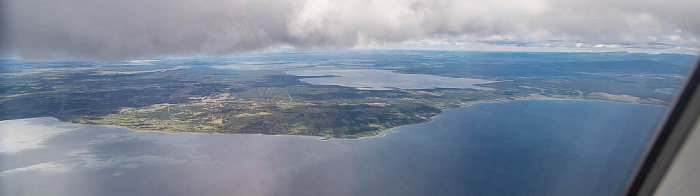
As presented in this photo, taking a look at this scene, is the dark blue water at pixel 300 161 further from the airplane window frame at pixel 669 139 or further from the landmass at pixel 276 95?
the airplane window frame at pixel 669 139

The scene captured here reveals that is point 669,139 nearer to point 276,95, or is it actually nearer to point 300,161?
point 300,161

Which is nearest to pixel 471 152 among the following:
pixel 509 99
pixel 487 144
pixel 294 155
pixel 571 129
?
pixel 487 144

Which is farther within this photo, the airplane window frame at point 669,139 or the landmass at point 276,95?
the landmass at point 276,95

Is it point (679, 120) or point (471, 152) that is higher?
point (679, 120)

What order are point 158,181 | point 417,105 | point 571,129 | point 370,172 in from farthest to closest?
point 417,105 → point 571,129 → point 370,172 → point 158,181

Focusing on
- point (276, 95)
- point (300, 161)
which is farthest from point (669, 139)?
point (276, 95)

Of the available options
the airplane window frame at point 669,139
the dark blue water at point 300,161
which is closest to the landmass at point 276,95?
the dark blue water at point 300,161

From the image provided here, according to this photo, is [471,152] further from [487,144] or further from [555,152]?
[555,152]

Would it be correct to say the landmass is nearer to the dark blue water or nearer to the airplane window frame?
the dark blue water
